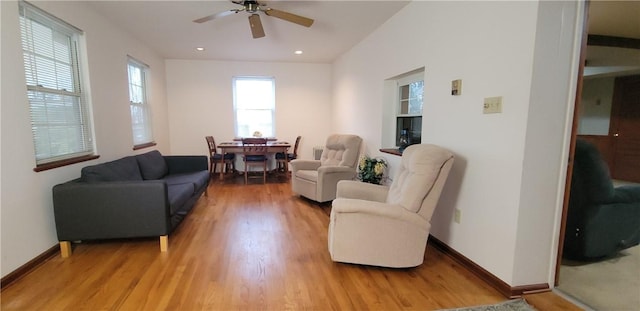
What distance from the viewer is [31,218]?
2.22m

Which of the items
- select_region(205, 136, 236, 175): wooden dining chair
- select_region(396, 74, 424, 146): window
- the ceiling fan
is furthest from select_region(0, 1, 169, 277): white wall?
select_region(396, 74, 424, 146): window

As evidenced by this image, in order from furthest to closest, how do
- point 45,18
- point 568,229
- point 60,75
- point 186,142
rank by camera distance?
1. point 186,142
2. point 60,75
3. point 45,18
4. point 568,229

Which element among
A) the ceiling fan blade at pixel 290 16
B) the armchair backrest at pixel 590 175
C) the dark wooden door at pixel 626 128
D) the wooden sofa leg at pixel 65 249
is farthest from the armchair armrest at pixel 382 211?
the dark wooden door at pixel 626 128

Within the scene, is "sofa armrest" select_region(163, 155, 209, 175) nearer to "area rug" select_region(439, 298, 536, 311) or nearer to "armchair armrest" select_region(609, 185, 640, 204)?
"area rug" select_region(439, 298, 536, 311)

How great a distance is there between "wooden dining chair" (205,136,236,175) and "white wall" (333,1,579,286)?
4192 millimetres

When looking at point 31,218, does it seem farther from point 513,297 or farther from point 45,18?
point 513,297

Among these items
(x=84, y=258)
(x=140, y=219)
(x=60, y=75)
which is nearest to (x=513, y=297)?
(x=140, y=219)

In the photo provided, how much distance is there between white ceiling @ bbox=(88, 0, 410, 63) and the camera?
3.02m

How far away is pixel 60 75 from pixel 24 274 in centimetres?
176

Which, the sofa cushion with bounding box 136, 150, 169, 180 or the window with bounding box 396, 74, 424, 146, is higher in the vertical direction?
the window with bounding box 396, 74, 424, 146

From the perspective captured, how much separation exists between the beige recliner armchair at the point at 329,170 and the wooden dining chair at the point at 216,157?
1928mm

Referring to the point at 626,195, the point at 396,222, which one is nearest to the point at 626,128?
the point at 626,195

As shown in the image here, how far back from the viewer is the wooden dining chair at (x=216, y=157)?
5529mm

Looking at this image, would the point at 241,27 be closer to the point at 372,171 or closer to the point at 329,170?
the point at 329,170
